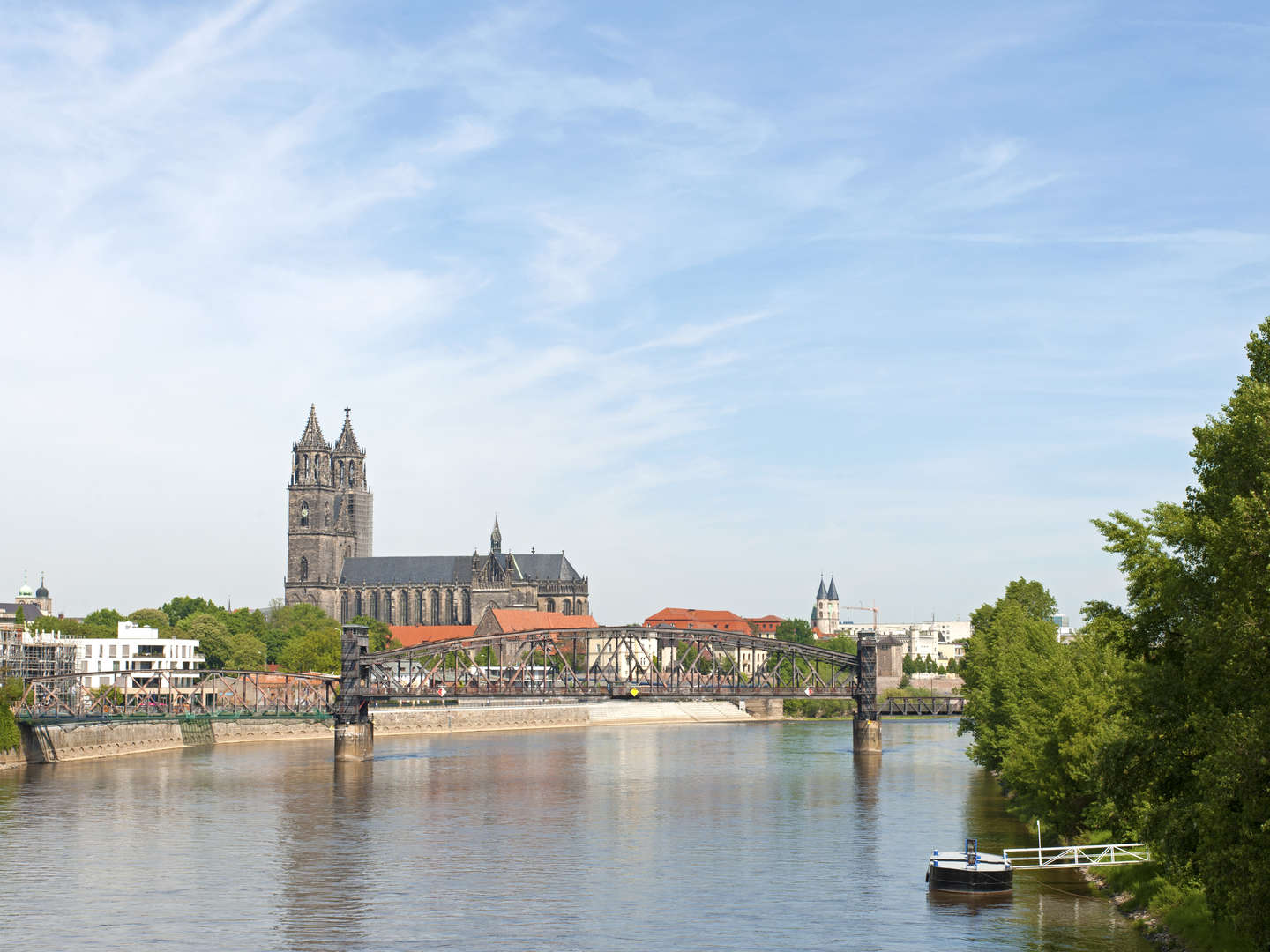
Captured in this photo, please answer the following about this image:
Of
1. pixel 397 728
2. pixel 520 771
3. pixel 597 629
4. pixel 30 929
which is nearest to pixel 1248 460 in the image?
pixel 30 929

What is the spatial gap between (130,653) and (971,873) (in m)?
123

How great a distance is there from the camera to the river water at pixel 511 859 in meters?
42.3

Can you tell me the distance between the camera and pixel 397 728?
140625mm

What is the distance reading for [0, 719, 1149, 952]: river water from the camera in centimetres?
4228

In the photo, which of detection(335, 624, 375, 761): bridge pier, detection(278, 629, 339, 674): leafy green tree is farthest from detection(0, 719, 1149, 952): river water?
detection(278, 629, 339, 674): leafy green tree

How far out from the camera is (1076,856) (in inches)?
1914

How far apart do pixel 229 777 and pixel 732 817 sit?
3658cm

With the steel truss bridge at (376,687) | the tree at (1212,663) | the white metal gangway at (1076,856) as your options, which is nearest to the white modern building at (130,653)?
the steel truss bridge at (376,687)

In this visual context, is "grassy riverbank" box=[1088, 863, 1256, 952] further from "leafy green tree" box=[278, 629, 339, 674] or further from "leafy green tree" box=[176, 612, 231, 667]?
"leafy green tree" box=[278, 629, 339, 674]

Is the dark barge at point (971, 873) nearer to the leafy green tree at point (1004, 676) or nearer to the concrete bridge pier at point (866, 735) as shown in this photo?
the leafy green tree at point (1004, 676)

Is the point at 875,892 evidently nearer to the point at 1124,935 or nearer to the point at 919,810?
the point at 1124,935

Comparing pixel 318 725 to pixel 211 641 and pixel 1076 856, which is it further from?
pixel 1076 856

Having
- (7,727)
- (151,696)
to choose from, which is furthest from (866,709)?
(151,696)

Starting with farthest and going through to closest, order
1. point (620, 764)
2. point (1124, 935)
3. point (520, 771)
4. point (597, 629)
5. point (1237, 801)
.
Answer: point (597, 629) → point (620, 764) → point (520, 771) → point (1124, 935) → point (1237, 801)
